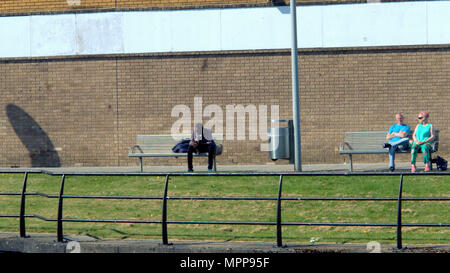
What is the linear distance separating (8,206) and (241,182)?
4.37 metres

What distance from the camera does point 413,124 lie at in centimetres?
1808

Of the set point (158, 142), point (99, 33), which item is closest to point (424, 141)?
point (158, 142)

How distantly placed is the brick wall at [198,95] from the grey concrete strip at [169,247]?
9599 mm

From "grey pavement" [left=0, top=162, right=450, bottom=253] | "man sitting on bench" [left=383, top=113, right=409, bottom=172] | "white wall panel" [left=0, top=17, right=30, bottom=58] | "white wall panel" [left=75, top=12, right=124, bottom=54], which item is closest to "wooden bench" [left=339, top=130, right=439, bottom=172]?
"man sitting on bench" [left=383, top=113, right=409, bottom=172]

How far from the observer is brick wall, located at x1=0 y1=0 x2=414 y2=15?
61.1ft

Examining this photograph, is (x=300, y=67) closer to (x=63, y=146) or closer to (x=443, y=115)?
(x=443, y=115)

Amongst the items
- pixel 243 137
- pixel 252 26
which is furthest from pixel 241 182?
pixel 252 26

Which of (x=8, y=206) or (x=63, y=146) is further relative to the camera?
(x=63, y=146)

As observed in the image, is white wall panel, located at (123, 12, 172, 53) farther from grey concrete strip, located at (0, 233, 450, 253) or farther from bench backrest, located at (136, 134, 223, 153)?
grey concrete strip, located at (0, 233, 450, 253)

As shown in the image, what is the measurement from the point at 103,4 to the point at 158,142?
4363 mm

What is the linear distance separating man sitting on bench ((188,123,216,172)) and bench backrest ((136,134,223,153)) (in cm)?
159
